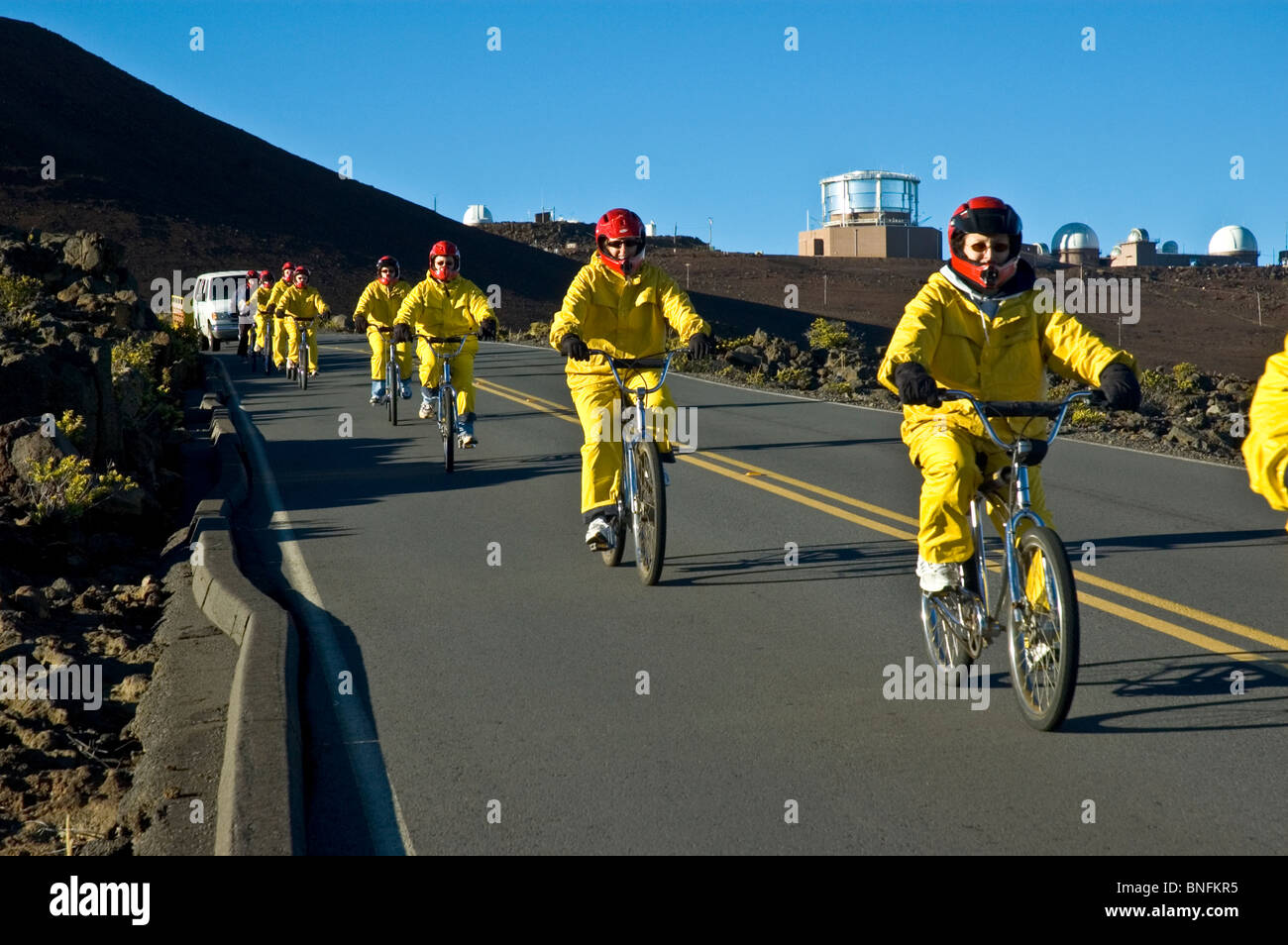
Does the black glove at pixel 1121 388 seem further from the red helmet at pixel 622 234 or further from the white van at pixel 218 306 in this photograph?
the white van at pixel 218 306

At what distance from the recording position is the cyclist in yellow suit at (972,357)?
5.96 meters

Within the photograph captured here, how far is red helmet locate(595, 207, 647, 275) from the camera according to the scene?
Result: 9148mm

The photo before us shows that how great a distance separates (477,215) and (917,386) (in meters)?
138

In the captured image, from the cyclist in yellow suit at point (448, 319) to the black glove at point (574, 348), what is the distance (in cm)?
621

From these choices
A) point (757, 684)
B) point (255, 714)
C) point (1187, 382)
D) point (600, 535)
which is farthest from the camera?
point (1187, 382)

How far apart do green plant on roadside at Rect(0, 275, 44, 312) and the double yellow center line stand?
11016 mm

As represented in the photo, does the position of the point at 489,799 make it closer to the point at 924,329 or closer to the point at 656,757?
the point at 656,757

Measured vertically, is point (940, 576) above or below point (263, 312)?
below

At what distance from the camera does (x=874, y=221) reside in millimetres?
120000

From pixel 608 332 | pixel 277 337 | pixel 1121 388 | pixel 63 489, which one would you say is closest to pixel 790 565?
pixel 608 332

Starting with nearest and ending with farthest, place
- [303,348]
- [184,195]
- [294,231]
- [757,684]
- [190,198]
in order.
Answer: [757,684] < [303,348] < [190,198] < [184,195] < [294,231]

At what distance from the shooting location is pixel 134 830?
500 cm

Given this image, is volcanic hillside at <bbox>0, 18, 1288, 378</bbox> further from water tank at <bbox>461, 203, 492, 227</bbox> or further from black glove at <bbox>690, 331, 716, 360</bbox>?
black glove at <bbox>690, 331, 716, 360</bbox>

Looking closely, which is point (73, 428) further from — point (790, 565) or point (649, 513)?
point (790, 565)
